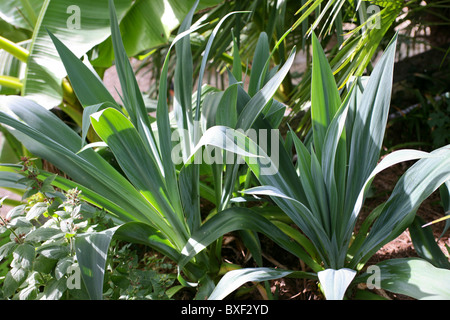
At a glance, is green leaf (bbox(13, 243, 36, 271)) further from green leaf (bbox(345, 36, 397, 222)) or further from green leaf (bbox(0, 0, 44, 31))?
green leaf (bbox(0, 0, 44, 31))

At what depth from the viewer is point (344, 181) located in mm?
896

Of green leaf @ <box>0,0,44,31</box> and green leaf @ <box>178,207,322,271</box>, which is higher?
green leaf @ <box>0,0,44,31</box>

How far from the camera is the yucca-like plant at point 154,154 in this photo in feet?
2.93

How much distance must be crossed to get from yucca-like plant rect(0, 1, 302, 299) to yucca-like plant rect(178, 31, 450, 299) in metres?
0.09

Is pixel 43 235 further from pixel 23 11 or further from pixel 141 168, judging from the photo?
pixel 23 11

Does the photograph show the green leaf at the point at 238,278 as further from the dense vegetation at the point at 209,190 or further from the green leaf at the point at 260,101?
the green leaf at the point at 260,101

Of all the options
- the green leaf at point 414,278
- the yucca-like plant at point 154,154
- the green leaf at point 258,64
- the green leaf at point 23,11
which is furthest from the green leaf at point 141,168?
the green leaf at point 23,11

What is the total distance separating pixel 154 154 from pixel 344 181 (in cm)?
42

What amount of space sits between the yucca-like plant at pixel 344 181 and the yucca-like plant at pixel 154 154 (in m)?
0.09

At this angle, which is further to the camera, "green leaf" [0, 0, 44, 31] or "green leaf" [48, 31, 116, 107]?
"green leaf" [0, 0, 44, 31]

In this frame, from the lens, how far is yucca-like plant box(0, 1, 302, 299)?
893 mm

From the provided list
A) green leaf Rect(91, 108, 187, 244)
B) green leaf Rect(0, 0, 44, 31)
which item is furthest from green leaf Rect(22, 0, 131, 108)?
green leaf Rect(91, 108, 187, 244)
